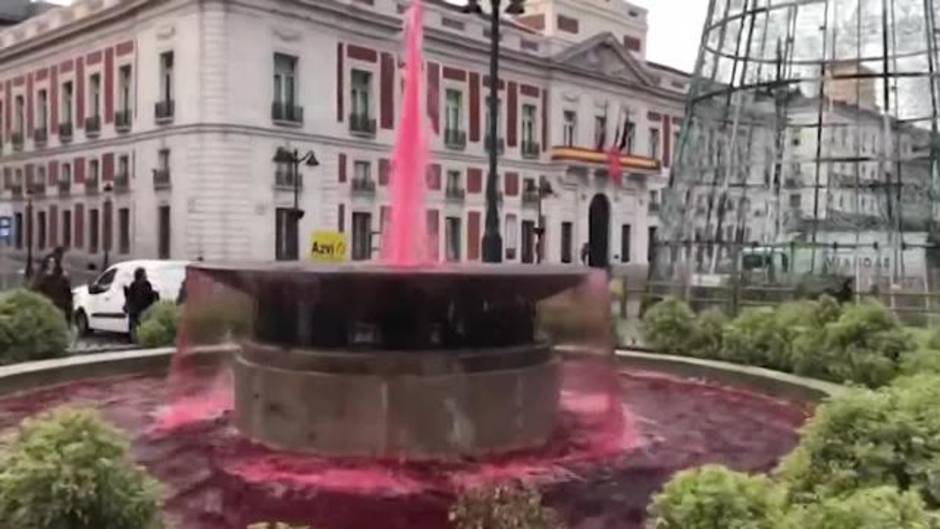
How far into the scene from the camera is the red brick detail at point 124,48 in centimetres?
3781

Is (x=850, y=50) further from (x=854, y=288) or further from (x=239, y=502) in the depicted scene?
(x=239, y=502)

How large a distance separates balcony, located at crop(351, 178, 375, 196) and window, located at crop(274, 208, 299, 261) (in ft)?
11.4

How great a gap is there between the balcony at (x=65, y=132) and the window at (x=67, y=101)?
0.47 feet

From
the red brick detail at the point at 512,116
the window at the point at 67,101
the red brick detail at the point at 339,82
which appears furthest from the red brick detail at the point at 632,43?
the window at the point at 67,101

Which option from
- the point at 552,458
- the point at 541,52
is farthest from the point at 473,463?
the point at 541,52

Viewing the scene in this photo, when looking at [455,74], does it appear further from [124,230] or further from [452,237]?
[124,230]

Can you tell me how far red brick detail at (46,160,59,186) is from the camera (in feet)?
140

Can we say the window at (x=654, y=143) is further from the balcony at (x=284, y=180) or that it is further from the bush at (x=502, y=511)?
the bush at (x=502, y=511)

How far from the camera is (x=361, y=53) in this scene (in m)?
39.3

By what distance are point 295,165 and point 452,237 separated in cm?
1105

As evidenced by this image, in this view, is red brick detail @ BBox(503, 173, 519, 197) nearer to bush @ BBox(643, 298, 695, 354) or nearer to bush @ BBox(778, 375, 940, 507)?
bush @ BBox(643, 298, 695, 354)

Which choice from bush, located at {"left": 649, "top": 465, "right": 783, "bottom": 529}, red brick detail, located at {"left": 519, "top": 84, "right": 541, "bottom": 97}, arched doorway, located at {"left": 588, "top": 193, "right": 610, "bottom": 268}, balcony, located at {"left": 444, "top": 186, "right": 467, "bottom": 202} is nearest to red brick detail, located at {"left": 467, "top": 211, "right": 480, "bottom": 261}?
balcony, located at {"left": 444, "top": 186, "right": 467, "bottom": 202}

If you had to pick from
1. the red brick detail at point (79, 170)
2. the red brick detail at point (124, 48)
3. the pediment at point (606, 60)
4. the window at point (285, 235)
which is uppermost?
the pediment at point (606, 60)

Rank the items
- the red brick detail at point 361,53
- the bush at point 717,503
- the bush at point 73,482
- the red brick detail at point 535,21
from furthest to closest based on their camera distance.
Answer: the red brick detail at point 535,21 < the red brick detail at point 361,53 < the bush at point 73,482 < the bush at point 717,503
